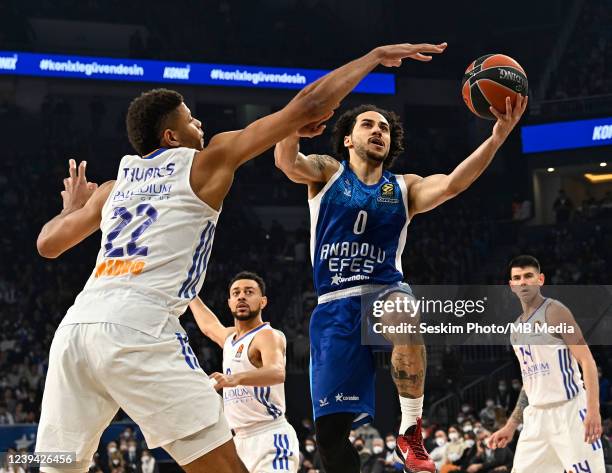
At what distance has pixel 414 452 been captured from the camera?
5.50 m

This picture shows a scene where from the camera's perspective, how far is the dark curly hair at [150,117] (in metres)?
4.36

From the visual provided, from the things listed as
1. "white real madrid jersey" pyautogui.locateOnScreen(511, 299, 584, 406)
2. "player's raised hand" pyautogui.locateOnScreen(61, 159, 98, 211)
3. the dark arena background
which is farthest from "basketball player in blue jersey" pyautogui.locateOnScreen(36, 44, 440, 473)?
the dark arena background

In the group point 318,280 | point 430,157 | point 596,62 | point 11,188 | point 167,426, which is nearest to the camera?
point 167,426

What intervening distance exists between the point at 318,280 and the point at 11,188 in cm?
1880

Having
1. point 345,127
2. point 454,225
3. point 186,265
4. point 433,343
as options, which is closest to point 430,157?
point 454,225

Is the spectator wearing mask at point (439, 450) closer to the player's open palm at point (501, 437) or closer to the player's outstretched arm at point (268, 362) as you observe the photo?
the player's open palm at point (501, 437)

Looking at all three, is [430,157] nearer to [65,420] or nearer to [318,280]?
[318,280]

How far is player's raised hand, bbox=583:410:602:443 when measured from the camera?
22.8 feet

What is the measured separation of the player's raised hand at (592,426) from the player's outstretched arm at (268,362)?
2.27 meters

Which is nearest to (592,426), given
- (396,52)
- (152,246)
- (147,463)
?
(396,52)

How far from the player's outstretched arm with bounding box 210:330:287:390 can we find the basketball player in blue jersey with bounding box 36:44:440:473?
5.12ft

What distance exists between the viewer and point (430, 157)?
2727 cm

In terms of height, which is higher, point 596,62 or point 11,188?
point 596,62

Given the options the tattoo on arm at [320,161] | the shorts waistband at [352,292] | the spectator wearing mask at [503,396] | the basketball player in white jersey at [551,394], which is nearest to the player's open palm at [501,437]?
the basketball player in white jersey at [551,394]
